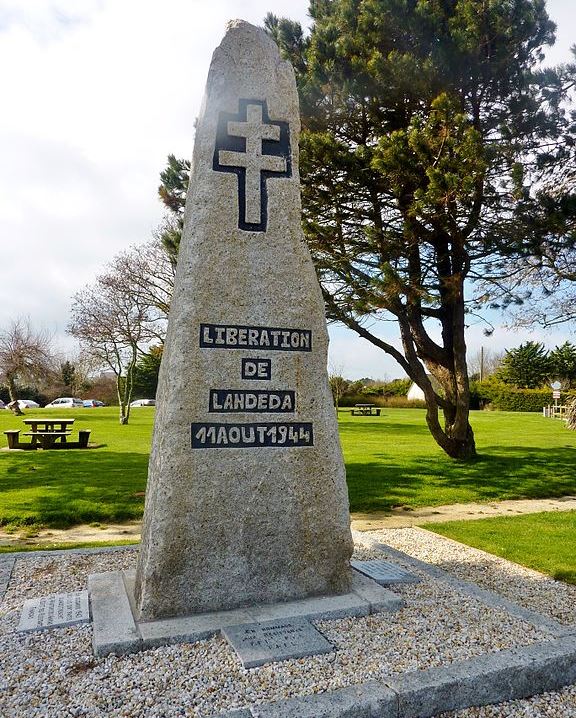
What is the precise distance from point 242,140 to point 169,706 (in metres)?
3.72

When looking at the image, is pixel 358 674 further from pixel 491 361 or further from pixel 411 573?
pixel 491 361

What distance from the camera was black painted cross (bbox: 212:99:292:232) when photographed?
4.33m

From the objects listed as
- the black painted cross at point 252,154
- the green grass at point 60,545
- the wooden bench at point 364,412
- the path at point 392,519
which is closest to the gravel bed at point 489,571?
the path at point 392,519

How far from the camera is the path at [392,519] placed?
7.15m

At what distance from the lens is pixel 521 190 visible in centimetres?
984

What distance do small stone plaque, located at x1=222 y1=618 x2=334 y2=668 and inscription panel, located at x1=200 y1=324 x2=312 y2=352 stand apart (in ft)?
6.14

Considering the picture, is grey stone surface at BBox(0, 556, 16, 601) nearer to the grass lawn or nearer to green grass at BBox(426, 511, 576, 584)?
the grass lawn

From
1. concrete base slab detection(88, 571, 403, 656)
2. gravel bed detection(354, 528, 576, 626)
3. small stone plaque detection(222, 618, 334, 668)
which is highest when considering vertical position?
concrete base slab detection(88, 571, 403, 656)

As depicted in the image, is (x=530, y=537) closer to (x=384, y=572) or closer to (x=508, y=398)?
(x=384, y=572)

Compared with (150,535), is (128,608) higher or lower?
lower

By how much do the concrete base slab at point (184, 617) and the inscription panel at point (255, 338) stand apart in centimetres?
183

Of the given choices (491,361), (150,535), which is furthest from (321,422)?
(491,361)

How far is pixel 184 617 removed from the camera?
392 cm

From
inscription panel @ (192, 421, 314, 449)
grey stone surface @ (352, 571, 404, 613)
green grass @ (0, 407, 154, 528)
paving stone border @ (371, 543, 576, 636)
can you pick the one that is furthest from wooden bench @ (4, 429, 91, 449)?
inscription panel @ (192, 421, 314, 449)
